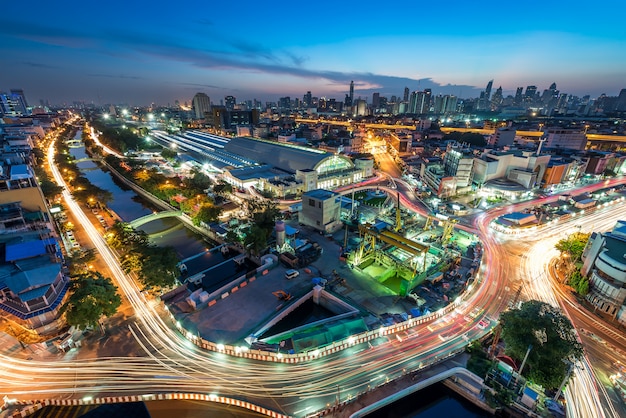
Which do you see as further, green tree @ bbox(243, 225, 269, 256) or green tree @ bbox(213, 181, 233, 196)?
green tree @ bbox(213, 181, 233, 196)

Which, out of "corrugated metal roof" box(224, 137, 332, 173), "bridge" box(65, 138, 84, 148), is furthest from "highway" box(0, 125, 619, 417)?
"bridge" box(65, 138, 84, 148)

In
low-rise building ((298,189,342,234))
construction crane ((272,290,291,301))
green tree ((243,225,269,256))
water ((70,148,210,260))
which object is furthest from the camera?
water ((70,148,210,260))

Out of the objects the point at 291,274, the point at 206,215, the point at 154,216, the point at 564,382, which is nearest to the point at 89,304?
the point at 291,274

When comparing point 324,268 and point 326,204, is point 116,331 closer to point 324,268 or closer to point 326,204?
point 324,268

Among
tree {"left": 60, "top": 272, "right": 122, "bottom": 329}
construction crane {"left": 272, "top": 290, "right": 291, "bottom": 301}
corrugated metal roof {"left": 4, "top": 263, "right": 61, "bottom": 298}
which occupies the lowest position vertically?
construction crane {"left": 272, "top": 290, "right": 291, "bottom": 301}

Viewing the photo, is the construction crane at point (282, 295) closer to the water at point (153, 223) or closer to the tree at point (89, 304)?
the tree at point (89, 304)

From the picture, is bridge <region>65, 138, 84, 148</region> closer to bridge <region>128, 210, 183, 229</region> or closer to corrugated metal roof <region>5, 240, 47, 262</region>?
bridge <region>128, 210, 183, 229</region>

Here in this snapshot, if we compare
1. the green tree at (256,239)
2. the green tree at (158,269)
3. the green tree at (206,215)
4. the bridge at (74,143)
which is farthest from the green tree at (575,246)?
the bridge at (74,143)
